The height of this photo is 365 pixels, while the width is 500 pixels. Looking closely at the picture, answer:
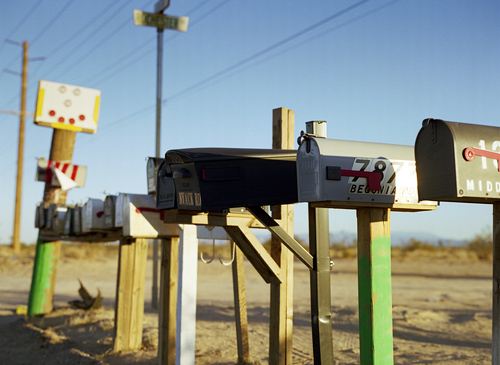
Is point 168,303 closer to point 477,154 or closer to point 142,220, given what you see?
point 142,220

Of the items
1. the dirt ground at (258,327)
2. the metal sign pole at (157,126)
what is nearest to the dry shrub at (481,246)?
the dirt ground at (258,327)

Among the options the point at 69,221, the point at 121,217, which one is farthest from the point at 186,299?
the point at 69,221

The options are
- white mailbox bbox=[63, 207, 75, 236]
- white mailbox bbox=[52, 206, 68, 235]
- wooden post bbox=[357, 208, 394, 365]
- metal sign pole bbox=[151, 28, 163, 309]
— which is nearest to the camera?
wooden post bbox=[357, 208, 394, 365]

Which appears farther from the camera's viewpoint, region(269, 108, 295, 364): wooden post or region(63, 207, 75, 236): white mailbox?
region(63, 207, 75, 236): white mailbox

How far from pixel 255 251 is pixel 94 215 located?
312 cm

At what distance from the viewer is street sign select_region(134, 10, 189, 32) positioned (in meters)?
10.5

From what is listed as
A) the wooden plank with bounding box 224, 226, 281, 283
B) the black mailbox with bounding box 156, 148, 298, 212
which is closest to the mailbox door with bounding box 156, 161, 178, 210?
the black mailbox with bounding box 156, 148, 298, 212

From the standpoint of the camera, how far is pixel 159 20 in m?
10.5

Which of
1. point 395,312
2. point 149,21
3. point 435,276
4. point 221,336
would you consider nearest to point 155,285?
point 221,336

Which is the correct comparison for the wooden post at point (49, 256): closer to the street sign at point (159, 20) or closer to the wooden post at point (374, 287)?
the street sign at point (159, 20)

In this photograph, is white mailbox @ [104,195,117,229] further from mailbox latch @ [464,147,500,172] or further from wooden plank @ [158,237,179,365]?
mailbox latch @ [464,147,500,172]

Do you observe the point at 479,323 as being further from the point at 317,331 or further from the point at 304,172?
the point at 304,172

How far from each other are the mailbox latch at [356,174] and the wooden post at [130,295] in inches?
147

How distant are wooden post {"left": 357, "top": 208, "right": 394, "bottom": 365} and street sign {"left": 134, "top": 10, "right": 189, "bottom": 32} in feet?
27.6
